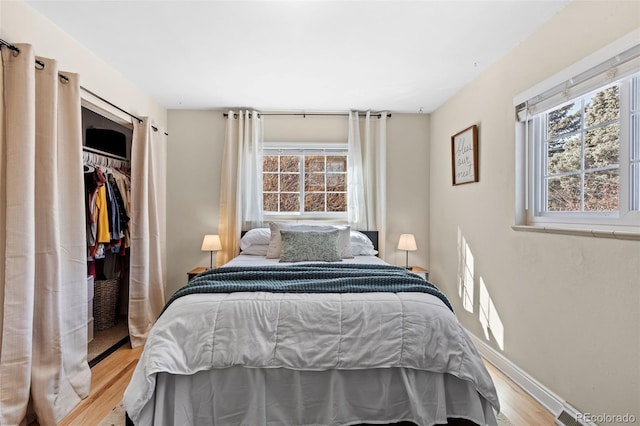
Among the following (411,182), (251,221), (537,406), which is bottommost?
(537,406)

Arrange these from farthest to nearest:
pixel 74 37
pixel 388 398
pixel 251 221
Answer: pixel 251 221 → pixel 74 37 → pixel 388 398

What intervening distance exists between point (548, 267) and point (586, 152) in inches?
28.6

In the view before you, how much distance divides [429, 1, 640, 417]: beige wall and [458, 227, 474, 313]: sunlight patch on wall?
25 mm

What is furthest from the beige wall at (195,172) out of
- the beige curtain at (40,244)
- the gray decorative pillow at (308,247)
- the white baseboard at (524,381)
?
the white baseboard at (524,381)

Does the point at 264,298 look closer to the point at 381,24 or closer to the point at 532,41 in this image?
the point at 381,24

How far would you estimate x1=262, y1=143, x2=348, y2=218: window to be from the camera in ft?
13.6

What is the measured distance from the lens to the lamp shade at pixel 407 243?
12.2 ft

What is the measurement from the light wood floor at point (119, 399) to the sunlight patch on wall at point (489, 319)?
0.79ft

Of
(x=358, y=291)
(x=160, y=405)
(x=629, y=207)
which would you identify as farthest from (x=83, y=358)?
(x=629, y=207)

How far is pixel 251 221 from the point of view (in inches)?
155

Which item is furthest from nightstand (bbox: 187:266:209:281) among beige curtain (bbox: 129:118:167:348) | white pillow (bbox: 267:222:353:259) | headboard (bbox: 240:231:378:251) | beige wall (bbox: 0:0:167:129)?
headboard (bbox: 240:231:378:251)

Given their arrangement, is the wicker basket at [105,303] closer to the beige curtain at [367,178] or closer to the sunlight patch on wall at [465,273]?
the beige curtain at [367,178]

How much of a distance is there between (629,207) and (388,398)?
1.56 meters

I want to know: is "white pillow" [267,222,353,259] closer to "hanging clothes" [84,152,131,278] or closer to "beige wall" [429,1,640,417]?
"beige wall" [429,1,640,417]
